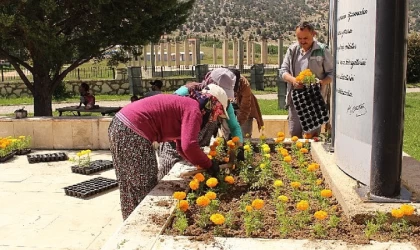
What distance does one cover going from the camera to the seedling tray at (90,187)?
538 cm

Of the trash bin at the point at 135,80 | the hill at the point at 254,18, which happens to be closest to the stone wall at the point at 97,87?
the trash bin at the point at 135,80

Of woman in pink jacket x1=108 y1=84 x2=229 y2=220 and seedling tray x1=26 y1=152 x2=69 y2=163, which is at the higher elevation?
woman in pink jacket x1=108 y1=84 x2=229 y2=220

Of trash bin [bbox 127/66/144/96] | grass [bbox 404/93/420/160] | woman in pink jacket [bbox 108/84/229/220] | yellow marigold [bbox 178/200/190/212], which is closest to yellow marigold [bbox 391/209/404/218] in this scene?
yellow marigold [bbox 178/200/190/212]

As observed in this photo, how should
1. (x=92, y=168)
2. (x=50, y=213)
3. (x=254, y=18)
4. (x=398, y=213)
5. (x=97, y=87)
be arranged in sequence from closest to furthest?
1. (x=398, y=213)
2. (x=50, y=213)
3. (x=92, y=168)
4. (x=97, y=87)
5. (x=254, y=18)

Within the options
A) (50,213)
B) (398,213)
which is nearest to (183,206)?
(398,213)

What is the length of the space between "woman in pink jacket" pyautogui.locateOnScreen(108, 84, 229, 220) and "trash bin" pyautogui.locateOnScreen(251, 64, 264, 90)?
19.5 m

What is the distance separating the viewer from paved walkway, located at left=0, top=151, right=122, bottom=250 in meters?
4.11

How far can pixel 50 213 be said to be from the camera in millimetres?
4820

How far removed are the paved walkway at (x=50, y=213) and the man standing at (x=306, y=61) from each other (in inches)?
88.6

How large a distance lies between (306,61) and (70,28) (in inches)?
293

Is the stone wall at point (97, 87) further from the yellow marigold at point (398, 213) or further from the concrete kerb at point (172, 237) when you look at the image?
the yellow marigold at point (398, 213)

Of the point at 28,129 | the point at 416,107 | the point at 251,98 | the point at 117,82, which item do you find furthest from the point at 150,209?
the point at 117,82

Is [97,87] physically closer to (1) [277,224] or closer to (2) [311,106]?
(2) [311,106]

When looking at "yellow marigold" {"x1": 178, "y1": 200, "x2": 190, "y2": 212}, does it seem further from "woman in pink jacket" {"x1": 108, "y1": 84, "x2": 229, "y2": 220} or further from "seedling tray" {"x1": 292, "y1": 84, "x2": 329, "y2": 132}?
"seedling tray" {"x1": 292, "y1": 84, "x2": 329, "y2": 132}
